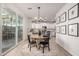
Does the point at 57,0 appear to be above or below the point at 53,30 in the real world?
above

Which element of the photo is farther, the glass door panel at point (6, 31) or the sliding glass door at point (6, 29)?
the glass door panel at point (6, 31)

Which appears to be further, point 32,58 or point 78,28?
point 78,28

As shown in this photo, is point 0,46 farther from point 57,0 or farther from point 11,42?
point 57,0

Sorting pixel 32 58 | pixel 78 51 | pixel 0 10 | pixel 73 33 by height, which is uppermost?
pixel 0 10

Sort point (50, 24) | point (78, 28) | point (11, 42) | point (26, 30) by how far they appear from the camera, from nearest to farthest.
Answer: point (78, 28) < point (11, 42) < point (26, 30) < point (50, 24)

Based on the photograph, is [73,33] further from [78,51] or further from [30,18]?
[30,18]

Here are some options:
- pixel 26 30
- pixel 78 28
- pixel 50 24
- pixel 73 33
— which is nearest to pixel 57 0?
pixel 78 28

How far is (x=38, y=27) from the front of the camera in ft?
31.6

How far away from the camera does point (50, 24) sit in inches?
453

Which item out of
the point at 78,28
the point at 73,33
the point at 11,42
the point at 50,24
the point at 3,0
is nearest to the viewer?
the point at 3,0

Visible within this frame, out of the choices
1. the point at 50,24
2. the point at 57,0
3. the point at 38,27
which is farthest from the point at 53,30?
the point at 57,0

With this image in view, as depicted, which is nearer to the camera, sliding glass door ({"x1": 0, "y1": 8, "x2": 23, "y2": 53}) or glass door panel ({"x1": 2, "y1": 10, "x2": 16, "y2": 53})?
sliding glass door ({"x1": 0, "y1": 8, "x2": 23, "y2": 53})

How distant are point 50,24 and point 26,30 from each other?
3283 mm

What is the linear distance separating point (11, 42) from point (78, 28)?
3.62 metres
